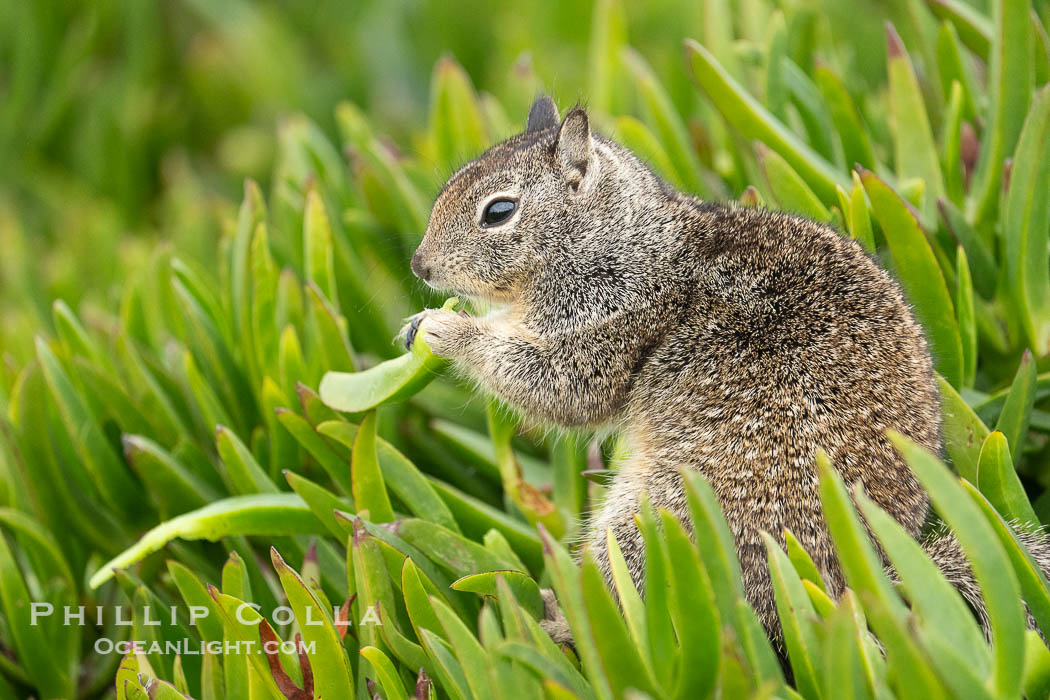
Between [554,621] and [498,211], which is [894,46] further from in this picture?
[554,621]

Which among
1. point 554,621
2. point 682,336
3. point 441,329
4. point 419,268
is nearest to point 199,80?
point 419,268

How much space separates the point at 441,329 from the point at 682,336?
596mm

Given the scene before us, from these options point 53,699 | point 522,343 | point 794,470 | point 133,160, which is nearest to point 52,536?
point 53,699

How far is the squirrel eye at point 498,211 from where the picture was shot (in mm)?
2584

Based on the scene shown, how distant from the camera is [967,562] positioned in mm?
1881

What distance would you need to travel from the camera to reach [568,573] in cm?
153

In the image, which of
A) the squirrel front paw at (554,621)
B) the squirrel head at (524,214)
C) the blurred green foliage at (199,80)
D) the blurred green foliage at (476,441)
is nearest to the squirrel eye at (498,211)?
the squirrel head at (524,214)

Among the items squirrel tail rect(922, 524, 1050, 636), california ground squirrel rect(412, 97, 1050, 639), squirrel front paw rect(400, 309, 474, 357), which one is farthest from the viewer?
squirrel front paw rect(400, 309, 474, 357)

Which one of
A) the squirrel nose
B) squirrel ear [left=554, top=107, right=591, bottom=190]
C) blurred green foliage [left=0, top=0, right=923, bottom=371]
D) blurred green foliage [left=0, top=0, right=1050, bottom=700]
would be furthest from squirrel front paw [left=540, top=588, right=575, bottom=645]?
blurred green foliage [left=0, top=0, right=923, bottom=371]

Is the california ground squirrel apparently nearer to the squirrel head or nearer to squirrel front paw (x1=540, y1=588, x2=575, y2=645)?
the squirrel head

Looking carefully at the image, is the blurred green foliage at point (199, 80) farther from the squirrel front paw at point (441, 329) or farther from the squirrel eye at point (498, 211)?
the squirrel front paw at point (441, 329)

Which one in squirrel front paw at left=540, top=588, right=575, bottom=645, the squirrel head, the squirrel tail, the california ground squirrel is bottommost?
the squirrel tail

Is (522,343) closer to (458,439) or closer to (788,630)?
(458,439)

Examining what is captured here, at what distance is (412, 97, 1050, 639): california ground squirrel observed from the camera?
2018 millimetres
